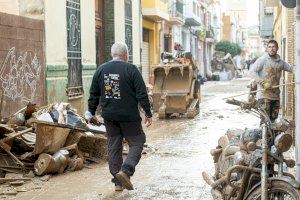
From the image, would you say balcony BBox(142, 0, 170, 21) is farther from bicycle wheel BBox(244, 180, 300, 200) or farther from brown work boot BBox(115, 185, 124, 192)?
bicycle wheel BBox(244, 180, 300, 200)

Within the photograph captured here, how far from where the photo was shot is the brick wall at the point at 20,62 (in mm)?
9797

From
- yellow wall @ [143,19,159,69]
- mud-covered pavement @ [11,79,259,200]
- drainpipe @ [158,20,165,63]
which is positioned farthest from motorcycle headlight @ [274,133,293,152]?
drainpipe @ [158,20,165,63]

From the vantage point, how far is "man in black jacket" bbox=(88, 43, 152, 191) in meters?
6.71

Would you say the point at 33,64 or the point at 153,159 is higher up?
the point at 33,64

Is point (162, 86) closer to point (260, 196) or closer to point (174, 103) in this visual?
point (174, 103)

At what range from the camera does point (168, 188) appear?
689 centimetres

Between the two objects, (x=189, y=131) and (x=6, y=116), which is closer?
(x=6, y=116)

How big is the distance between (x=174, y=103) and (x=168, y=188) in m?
8.77

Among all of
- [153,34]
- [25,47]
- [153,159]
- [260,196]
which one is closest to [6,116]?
[25,47]

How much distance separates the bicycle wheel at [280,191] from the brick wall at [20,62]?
18.5 feet

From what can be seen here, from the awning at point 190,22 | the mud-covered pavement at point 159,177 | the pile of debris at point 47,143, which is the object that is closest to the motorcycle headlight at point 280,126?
the mud-covered pavement at point 159,177

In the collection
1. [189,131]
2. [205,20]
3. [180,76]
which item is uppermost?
[205,20]

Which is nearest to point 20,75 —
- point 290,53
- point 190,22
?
point 290,53

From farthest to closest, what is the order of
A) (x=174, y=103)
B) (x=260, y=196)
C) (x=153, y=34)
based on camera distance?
(x=153, y=34)
(x=174, y=103)
(x=260, y=196)
